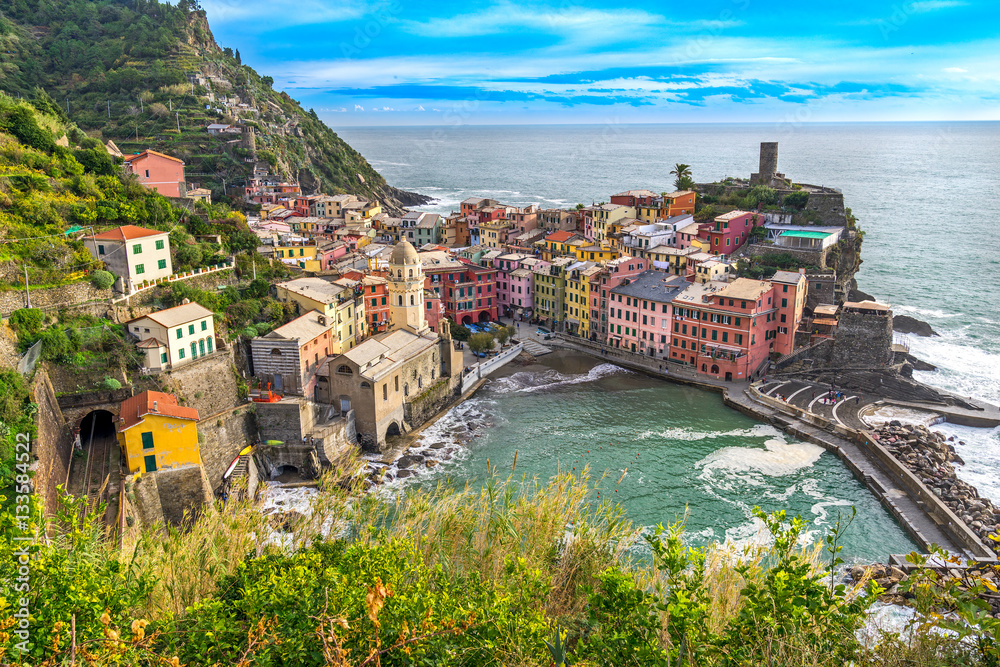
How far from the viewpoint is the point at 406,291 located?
3900cm

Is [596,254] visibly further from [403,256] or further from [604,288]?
[403,256]

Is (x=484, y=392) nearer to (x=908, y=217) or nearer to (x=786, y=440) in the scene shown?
(x=786, y=440)

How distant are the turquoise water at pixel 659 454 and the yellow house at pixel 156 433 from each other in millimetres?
9367

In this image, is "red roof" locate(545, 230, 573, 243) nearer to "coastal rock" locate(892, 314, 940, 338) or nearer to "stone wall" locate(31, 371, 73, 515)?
"coastal rock" locate(892, 314, 940, 338)

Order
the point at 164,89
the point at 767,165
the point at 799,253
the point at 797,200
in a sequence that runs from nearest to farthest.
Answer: the point at 799,253, the point at 797,200, the point at 767,165, the point at 164,89

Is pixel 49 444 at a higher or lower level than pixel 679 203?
lower

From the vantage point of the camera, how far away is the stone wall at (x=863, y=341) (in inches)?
1554

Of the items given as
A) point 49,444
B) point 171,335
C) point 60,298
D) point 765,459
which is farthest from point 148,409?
point 765,459

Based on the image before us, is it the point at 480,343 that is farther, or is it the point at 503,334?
the point at 503,334

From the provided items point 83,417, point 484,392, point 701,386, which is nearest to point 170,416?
point 83,417

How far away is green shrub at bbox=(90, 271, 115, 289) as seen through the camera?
2852 cm

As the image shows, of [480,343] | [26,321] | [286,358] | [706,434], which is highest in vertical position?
[26,321]

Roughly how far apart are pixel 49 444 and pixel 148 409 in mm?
3100

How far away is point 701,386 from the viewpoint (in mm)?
40469
